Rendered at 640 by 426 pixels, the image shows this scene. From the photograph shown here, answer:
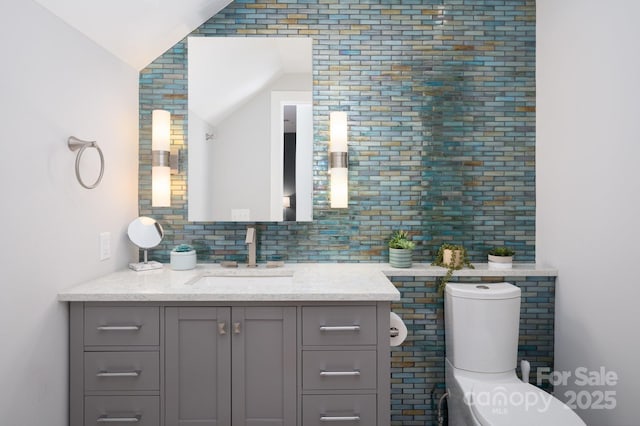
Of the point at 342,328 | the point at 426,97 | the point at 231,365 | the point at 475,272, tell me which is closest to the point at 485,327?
the point at 475,272

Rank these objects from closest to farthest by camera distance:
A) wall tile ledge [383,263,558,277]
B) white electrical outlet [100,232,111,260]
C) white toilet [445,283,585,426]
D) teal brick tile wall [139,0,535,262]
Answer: white toilet [445,283,585,426]
white electrical outlet [100,232,111,260]
wall tile ledge [383,263,558,277]
teal brick tile wall [139,0,535,262]

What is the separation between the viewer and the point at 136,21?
182 cm

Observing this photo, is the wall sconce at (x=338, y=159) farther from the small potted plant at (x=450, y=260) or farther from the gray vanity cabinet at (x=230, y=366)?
the gray vanity cabinet at (x=230, y=366)

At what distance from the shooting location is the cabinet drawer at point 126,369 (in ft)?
5.07

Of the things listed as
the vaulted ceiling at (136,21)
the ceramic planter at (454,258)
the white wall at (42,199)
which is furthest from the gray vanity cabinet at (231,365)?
the vaulted ceiling at (136,21)

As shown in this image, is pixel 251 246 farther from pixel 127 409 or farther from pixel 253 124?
pixel 127 409

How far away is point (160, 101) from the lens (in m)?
2.19

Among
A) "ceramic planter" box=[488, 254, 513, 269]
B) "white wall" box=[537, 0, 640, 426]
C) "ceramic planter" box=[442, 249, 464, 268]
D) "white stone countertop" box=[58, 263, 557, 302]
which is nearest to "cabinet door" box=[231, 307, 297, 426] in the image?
"white stone countertop" box=[58, 263, 557, 302]

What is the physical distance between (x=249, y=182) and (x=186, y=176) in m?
0.43

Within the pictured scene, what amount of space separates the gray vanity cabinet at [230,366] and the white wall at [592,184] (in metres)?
1.43

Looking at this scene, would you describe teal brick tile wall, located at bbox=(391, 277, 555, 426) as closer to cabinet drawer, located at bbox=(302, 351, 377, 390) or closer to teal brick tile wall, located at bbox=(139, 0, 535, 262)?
teal brick tile wall, located at bbox=(139, 0, 535, 262)

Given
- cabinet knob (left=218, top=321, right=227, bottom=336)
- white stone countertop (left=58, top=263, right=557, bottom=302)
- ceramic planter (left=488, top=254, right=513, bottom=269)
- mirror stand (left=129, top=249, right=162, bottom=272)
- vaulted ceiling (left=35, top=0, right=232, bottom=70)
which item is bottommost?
cabinet knob (left=218, top=321, right=227, bottom=336)

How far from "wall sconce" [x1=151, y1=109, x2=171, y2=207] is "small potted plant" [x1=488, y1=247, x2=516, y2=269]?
192cm

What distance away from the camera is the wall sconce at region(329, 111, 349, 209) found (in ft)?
6.84
